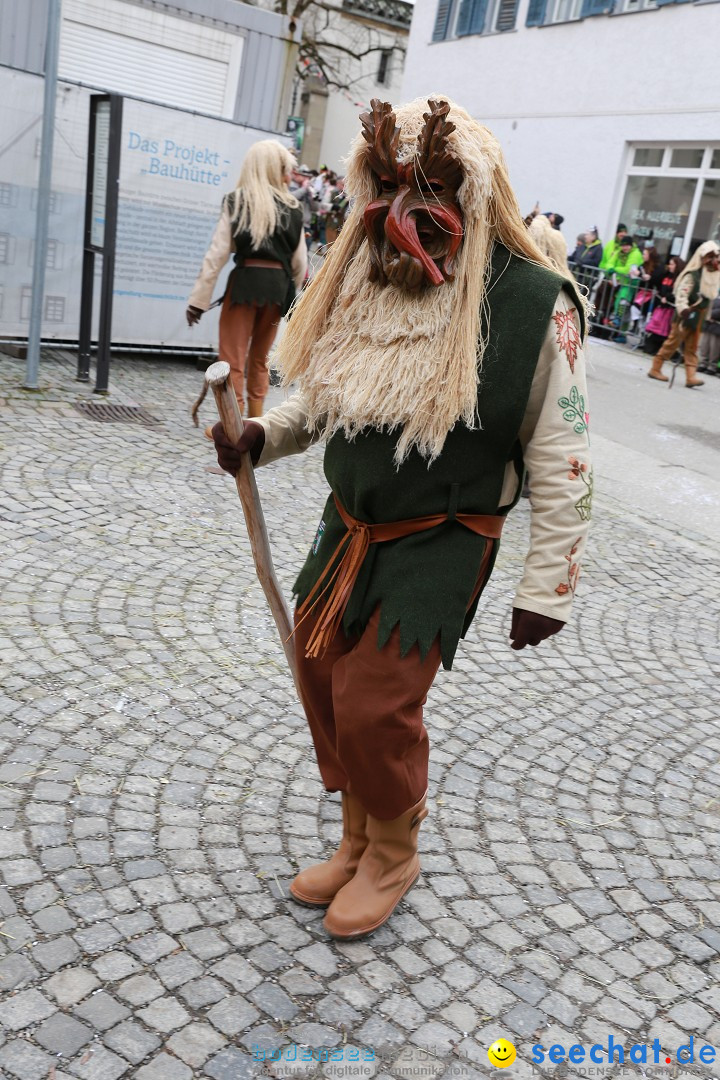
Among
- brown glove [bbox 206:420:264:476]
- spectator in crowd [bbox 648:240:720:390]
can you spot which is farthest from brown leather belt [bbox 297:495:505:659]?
spectator in crowd [bbox 648:240:720:390]

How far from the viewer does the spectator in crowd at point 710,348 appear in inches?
555

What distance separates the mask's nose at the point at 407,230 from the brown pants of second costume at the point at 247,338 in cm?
402

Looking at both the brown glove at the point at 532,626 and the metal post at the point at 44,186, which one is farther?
the metal post at the point at 44,186

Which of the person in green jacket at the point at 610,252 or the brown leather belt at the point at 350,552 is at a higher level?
the person in green jacket at the point at 610,252

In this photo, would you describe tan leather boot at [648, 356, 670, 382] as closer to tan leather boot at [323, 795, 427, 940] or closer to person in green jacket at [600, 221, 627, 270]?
person in green jacket at [600, 221, 627, 270]

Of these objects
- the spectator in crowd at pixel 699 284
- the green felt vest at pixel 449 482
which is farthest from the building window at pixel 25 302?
the spectator in crowd at pixel 699 284

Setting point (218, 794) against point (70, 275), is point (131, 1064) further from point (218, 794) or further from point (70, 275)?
point (70, 275)

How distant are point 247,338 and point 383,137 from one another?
14.0ft

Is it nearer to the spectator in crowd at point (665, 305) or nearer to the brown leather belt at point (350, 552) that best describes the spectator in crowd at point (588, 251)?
the spectator in crowd at point (665, 305)

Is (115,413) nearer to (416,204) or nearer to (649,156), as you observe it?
(416,204)

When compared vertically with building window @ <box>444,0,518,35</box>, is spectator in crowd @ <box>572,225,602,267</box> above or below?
below

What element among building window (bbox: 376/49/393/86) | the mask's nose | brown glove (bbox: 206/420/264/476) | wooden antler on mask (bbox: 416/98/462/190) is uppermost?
building window (bbox: 376/49/393/86)

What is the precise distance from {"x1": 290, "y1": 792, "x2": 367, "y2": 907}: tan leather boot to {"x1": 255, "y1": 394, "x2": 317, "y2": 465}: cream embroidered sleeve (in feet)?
3.09

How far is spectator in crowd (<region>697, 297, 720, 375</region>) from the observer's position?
14102 mm
